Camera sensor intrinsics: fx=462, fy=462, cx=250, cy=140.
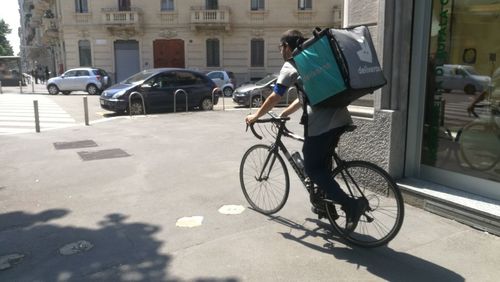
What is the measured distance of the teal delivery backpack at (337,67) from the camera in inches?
139

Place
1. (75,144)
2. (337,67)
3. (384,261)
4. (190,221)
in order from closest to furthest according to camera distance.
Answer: (337,67) → (384,261) → (190,221) → (75,144)

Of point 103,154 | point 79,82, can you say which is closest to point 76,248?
point 103,154

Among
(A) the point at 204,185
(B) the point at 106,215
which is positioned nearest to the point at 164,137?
(A) the point at 204,185

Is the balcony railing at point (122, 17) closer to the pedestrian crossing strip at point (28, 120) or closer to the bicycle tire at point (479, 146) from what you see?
the pedestrian crossing strip at point (28, 120)

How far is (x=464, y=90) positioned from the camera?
15.9 ft

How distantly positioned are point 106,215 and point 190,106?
11840 mm

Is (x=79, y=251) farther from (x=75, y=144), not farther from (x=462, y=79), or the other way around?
(x=75, y=144)

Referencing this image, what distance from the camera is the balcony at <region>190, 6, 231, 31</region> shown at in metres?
34.3

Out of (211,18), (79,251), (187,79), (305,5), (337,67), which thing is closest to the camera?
(337,67)

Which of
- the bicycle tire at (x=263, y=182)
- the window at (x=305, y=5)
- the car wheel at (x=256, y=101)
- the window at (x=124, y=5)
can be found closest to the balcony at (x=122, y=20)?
the window at (x=124, y=5)

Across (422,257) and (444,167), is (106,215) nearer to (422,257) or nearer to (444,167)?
(422,257)

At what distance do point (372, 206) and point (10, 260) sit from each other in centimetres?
310

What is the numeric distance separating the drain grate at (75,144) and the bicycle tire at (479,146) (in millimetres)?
6878

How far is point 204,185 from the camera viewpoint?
6.04 m
